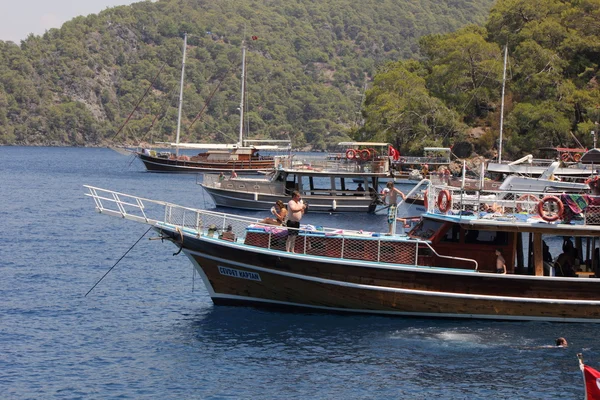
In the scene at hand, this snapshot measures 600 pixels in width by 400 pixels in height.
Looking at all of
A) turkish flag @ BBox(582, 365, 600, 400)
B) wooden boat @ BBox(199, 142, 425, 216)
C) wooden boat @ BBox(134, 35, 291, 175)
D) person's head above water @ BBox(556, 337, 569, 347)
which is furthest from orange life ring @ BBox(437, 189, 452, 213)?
wooden boat @ BBox(134, 35, 291, 175)

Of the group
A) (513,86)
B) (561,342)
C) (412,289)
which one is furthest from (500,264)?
(513,86)

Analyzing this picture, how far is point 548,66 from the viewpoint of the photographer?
90.2 metres

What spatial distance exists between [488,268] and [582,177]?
115 feet

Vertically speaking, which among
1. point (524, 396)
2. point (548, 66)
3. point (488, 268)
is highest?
point (548, 66)

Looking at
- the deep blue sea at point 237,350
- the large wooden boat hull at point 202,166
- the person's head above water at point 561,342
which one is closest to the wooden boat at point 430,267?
the deep blue sea at point 237,350

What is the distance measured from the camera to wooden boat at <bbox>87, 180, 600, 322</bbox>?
25688 mm

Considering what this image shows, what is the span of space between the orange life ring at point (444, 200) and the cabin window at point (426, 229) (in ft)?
1.44

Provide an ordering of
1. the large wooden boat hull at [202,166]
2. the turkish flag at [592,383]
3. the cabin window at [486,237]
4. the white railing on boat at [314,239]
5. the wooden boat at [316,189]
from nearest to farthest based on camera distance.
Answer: the turkish flag at [592,383] < the white railing on boat at [314,239] < the cabin window at [486,237] < the wooden boat at [316,189] < the large wooden boat hull at [202,166]

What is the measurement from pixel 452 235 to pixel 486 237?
96cm

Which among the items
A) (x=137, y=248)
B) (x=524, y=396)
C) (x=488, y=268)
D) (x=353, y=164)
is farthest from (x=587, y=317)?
(x=353, y=164)

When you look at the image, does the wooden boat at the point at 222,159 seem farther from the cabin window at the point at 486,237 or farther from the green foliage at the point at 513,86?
the cabin window at the point at 486,237

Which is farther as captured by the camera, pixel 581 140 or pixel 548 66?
pixel 548 66

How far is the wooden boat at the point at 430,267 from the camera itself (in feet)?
84.3

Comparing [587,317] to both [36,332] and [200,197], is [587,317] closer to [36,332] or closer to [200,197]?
[36,332]
